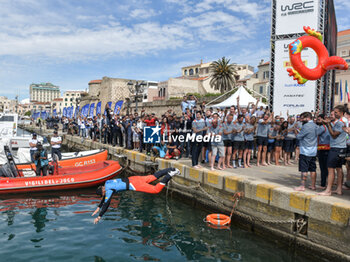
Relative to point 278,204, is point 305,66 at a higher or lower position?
higher

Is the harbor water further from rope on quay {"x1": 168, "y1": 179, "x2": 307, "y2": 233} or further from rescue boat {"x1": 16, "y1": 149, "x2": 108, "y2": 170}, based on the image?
rescue boat {"x1": 16, "y1": 149, "x2": 108, "y2": 170}

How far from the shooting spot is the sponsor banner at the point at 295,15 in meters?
12.5

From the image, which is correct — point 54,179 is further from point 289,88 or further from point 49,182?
point 289,88

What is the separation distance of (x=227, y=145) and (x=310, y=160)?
10.9 feet

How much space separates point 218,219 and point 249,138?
3.34 m

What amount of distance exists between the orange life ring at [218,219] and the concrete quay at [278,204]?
0.88 ft

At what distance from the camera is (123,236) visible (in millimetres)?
6852

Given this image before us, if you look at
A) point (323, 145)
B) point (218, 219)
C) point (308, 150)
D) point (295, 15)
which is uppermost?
point (295, 15)

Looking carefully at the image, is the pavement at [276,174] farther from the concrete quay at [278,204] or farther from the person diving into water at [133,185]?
the person diving into water at [133,185]

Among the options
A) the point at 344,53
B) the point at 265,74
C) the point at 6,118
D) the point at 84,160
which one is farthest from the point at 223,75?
the point at 84,160

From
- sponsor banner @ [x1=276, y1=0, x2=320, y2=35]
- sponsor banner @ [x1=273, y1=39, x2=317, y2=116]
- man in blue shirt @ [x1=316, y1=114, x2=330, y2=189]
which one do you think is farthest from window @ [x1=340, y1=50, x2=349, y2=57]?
man in blue shirt @ [x1=316, y1=114, x2=330, y2=189]

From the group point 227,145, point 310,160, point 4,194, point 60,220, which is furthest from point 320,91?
point 4,194

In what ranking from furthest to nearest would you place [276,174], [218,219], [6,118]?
1. [6,118]
2. [276,174]
3. [218,219]

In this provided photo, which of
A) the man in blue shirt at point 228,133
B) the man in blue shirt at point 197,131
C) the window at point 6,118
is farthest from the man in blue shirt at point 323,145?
the window at point 6,118
